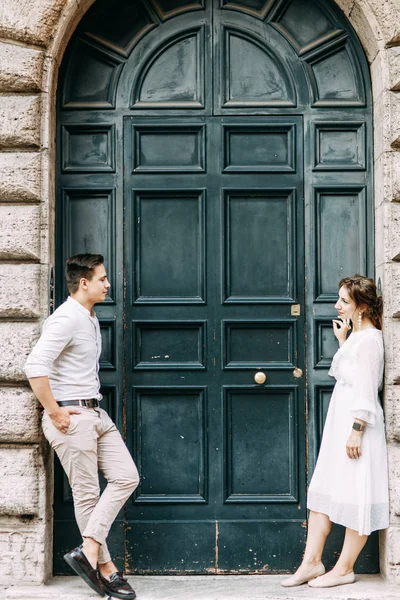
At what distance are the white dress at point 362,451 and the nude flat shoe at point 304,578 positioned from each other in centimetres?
37

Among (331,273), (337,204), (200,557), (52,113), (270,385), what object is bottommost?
(200,557)

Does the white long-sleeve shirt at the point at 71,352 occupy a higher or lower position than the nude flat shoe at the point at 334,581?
higher

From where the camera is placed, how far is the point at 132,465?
5066 millimetres

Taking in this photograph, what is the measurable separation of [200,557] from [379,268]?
227cm

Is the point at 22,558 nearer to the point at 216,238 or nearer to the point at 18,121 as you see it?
the point at 216,238

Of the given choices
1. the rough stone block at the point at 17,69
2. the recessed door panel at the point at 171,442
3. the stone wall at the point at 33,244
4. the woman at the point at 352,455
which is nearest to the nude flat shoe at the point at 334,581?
the woman at the point at 352,455

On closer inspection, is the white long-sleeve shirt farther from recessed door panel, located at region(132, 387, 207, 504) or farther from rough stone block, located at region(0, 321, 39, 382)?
recessed door panel, located at region(132, 387, 207, 504)

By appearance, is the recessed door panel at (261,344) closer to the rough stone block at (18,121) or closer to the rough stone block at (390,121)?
the rough stone block at (390,121)

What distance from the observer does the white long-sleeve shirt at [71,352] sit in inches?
189

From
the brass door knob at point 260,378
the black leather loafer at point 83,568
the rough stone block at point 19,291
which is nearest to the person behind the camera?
the black leather loafer at point 83,568

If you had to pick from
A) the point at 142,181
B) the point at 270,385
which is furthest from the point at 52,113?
the point at 270,385

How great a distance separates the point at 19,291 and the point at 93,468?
1220 millimetres

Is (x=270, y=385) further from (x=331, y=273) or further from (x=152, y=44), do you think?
(x=152, y=44)

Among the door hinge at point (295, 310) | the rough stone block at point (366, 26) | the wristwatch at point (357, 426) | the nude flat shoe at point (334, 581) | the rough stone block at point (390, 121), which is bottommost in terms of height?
the nude flat shoe at point (334, 581)
